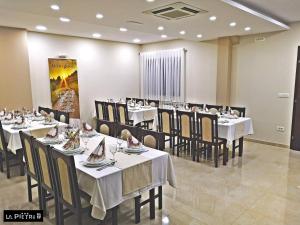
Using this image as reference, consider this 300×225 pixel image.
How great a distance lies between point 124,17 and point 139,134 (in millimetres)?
2173

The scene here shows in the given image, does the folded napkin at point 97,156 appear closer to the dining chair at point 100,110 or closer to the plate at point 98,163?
the plate at point 98,163

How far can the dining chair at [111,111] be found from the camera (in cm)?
634

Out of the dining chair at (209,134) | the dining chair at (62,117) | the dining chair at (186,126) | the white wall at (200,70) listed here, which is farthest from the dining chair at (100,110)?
the dining chair at (209,134)

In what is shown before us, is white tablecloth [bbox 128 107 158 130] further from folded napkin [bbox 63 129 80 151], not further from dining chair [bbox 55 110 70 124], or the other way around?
folded napkin [bbox 63 129 80 151]

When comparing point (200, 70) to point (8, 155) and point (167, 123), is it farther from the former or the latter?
point (8, 155)

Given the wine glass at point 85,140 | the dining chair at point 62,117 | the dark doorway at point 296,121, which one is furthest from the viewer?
the dark doorway at point 296,121

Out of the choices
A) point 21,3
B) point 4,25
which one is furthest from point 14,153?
point 4,25

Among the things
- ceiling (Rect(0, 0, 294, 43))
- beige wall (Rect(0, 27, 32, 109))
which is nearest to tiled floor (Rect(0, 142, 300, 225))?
beige wall (Rect(0, 27, 32, 109))

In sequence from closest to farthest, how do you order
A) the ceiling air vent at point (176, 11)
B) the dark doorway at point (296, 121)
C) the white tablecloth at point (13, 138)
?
1. the ceiling air vent at point (176, 11)
2. the white tablecloth at point (13, 138)
3. the dark doorway at point (296, 121)

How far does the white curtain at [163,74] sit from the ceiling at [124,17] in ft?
5.96

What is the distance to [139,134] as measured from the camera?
3125 mm

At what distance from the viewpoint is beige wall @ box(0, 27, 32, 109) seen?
545cm

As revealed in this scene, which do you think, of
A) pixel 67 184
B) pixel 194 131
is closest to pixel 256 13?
pixel 194 131

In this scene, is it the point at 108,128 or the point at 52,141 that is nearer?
the point at 52,141
